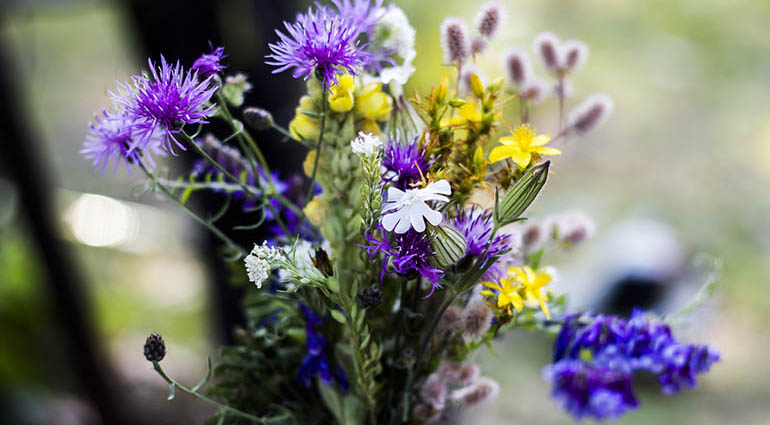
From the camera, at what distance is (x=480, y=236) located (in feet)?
1.35

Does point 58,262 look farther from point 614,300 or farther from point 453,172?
point 614,300

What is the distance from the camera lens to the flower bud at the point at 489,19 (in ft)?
1.54

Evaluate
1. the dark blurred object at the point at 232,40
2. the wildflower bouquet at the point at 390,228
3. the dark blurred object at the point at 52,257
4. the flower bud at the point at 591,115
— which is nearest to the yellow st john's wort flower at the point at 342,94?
the wildflower bouquet at the point at 390,228

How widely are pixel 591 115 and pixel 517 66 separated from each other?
0.26 ft

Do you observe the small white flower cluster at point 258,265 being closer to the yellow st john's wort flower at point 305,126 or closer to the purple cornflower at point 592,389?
the yellow st john's wort flower at point 305,126

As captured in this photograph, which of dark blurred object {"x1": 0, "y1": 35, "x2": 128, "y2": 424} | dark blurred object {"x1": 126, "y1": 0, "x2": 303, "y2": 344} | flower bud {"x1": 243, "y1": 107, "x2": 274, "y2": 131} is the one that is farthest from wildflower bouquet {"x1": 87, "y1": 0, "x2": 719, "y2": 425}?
dark blurred object {"x1": 0, "y1": 35, "x2": 128, "y2": 424}

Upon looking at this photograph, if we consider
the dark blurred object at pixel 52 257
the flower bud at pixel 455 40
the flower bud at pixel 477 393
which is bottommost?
the flower bud at pixel 477 393

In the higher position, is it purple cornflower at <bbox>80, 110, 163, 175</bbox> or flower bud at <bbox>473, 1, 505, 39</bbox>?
flower bud at <bbox>473, 1, 505, 39</bbox>

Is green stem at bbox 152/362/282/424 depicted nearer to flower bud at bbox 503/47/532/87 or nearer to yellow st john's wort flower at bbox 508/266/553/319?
yellow st john's wort flower at bbox 508/266/553/319

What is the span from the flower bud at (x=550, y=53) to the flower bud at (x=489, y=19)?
0.06 meters

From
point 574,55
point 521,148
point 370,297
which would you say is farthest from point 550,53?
point 370,297

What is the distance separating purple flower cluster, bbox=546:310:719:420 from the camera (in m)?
0.49

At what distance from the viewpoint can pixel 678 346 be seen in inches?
19.5

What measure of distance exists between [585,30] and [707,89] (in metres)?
0.61
